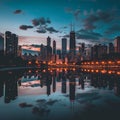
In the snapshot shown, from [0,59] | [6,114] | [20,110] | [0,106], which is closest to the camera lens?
[6,114]

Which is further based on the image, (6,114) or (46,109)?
(46,109)

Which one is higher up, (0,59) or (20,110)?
(0,59)

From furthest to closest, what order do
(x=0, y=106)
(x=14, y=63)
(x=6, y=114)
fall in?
(x=14, y=63) < (x=0, y=106) < (x=6, y=114)

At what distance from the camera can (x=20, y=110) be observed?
41.6 feet

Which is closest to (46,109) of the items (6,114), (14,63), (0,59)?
(6,114)

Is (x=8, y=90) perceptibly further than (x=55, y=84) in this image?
No

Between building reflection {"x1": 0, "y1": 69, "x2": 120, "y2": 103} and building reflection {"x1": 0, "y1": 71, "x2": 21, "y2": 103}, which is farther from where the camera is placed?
building reflection {"x1": 0, "y1": 69, "x2": 120, "y2": 103}

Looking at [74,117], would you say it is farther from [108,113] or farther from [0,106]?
[0,106]

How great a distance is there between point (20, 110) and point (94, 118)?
4.64 meters

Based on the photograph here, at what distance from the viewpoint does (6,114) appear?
11719 mm

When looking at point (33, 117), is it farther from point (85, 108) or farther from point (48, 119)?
point (85, 108)

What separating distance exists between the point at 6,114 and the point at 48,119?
8.84 feet

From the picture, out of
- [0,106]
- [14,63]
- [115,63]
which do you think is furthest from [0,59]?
[115,63]

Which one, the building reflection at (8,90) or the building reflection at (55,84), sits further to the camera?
the building reflection at (55,84)
